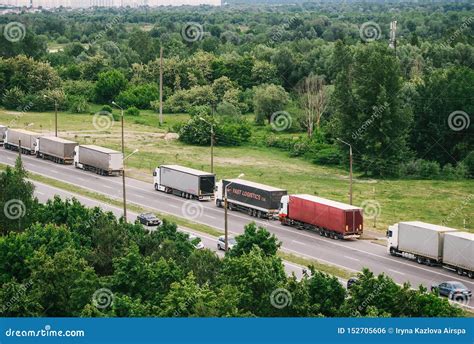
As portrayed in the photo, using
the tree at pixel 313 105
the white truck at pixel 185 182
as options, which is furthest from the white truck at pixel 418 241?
the tree at pixel 313 105

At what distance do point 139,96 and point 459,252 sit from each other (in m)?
76.4

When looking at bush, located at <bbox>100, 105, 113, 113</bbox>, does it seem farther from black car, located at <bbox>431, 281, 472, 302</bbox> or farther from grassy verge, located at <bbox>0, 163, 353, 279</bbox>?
black car, located at <bbox>431, 281, 472, 302</bbox>

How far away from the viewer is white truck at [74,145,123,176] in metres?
78.6

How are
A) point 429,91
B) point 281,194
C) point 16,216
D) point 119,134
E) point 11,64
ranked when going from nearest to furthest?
point 16,216, point 281,194, point 429,91, point 119,134, point 11,64

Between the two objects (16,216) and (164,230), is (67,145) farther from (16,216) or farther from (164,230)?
(164,230)

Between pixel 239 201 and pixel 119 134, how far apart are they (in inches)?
1476

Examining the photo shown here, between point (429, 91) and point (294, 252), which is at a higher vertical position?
point (429, 91)

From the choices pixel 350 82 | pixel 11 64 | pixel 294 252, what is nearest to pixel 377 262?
pixel 294 252

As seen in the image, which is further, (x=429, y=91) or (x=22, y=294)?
(x=429, y=91)

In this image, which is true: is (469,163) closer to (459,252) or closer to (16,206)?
(459,252)

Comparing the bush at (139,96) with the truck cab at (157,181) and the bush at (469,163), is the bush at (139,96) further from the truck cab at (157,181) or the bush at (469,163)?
the bush at (469,163)

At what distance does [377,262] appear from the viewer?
52.1 meters

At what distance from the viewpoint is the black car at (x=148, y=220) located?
60.1 meters

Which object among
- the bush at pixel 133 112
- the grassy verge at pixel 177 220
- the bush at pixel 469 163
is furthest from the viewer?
the bush at pixel 133 112
